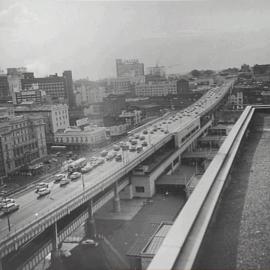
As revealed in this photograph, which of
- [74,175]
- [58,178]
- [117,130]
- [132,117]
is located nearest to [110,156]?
[74,175]

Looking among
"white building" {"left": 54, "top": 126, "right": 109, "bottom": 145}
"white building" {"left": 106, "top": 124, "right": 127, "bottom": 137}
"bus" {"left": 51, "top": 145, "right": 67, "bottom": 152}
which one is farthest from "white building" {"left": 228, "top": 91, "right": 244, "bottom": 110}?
"bus" {"left": 51, "top": 145, "right": 67, "bottom": 152}

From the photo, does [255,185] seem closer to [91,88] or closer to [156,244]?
[156,244]

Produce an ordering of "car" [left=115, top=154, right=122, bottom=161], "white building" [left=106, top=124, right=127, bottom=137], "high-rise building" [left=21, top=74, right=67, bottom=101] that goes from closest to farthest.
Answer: "car" [left=115, top=154, right=122, bottom=161], "white building" [left=106, top=124, right=127, bottom=137], "high-rise building" [left=21, top=74, right=67, bottom=101]

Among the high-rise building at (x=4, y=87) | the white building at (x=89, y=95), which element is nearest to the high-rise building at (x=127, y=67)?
the white building at (x=89, y=95)

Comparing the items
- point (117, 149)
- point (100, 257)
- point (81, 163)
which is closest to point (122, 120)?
point (117, 149)

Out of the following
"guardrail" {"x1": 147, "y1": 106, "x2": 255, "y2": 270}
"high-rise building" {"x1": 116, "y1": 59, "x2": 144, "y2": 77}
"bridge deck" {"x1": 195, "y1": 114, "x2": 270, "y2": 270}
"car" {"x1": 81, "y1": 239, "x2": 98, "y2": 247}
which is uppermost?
"high-rise building" {"x1": 116, "y1": 59, "x2": 144, "y2": 77}

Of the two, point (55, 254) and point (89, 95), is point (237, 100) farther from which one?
point (55, 254)

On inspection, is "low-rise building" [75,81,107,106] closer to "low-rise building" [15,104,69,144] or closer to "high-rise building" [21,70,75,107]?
"high-rise building" [21,70,75,107]
